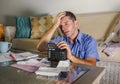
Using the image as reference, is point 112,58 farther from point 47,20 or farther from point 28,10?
point 28,10

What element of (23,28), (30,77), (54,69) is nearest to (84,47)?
(54,69)

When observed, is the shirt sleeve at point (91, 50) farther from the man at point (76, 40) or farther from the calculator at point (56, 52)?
the calculator at point (56, 52)

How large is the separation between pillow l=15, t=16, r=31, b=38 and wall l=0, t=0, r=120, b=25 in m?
0.41

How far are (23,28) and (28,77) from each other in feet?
8.62

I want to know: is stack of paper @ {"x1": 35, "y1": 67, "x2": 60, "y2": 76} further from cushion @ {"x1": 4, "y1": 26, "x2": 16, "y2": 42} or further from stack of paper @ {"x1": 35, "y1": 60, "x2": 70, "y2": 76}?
cushion @ {"x1": 4, "y1": 26, "x2": 16, "y2": 42}

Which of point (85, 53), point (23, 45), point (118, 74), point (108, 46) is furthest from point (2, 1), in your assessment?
point (85, 53)

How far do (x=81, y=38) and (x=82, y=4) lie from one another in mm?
1966

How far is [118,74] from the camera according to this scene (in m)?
2.24

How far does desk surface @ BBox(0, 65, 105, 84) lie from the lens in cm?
85

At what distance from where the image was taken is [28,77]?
36.0 inches

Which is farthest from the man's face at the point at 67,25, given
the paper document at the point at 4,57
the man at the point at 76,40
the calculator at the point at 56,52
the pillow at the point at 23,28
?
the pillow at the point at 23,28

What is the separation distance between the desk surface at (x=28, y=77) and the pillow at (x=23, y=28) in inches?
94.9

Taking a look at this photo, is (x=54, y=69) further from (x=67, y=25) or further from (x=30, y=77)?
(x=67, y=25)

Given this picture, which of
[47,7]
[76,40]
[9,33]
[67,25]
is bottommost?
[9,33]
